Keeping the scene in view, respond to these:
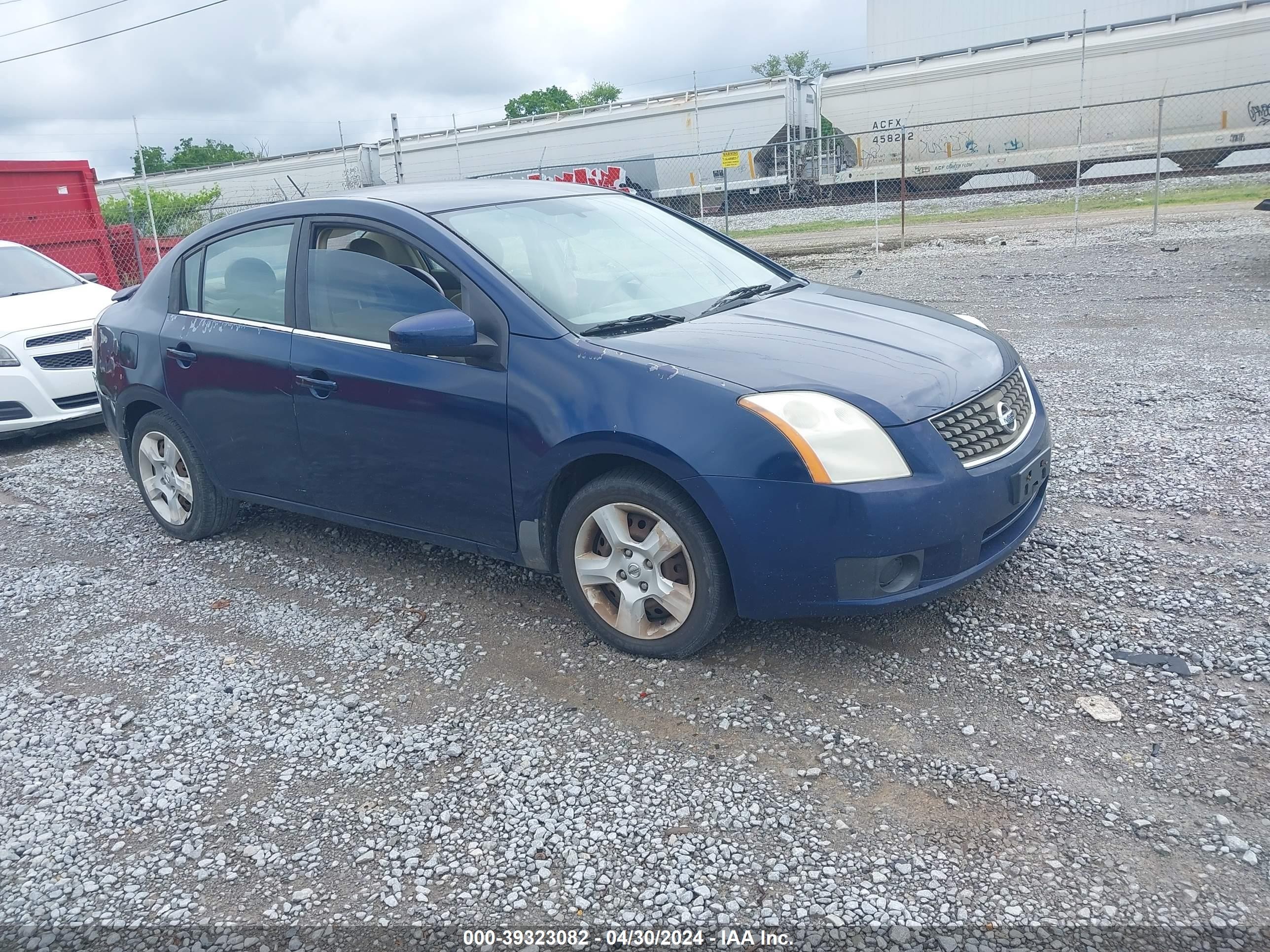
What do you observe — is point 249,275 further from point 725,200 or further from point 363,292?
point 725,200

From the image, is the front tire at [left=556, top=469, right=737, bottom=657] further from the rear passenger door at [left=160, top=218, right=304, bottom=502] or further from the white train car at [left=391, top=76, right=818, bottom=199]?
the white train car at [left=391, top=76, right=818, bottom=199]

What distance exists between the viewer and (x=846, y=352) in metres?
3.71

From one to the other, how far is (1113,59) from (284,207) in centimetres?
2428

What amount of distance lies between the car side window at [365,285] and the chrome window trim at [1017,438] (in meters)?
2.03

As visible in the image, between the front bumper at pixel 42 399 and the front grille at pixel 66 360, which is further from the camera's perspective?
the front grille at pixel 66 360

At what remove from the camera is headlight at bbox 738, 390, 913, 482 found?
330 cm

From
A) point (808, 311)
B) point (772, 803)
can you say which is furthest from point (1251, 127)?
point (772, 803)

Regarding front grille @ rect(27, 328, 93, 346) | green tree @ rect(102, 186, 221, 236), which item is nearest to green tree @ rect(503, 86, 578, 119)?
green tree @ rect(102, 186, 221, 236)

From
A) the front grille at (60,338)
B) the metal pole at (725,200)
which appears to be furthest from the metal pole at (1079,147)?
the front grille at (60,338)

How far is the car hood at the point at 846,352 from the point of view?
136 inches

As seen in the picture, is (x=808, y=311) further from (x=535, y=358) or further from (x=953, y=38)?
(x=953, y=38)

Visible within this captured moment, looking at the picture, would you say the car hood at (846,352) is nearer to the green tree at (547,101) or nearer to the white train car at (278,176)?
the white train car at (278,176)

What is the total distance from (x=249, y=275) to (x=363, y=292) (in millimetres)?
825

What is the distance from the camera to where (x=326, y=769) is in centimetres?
324
